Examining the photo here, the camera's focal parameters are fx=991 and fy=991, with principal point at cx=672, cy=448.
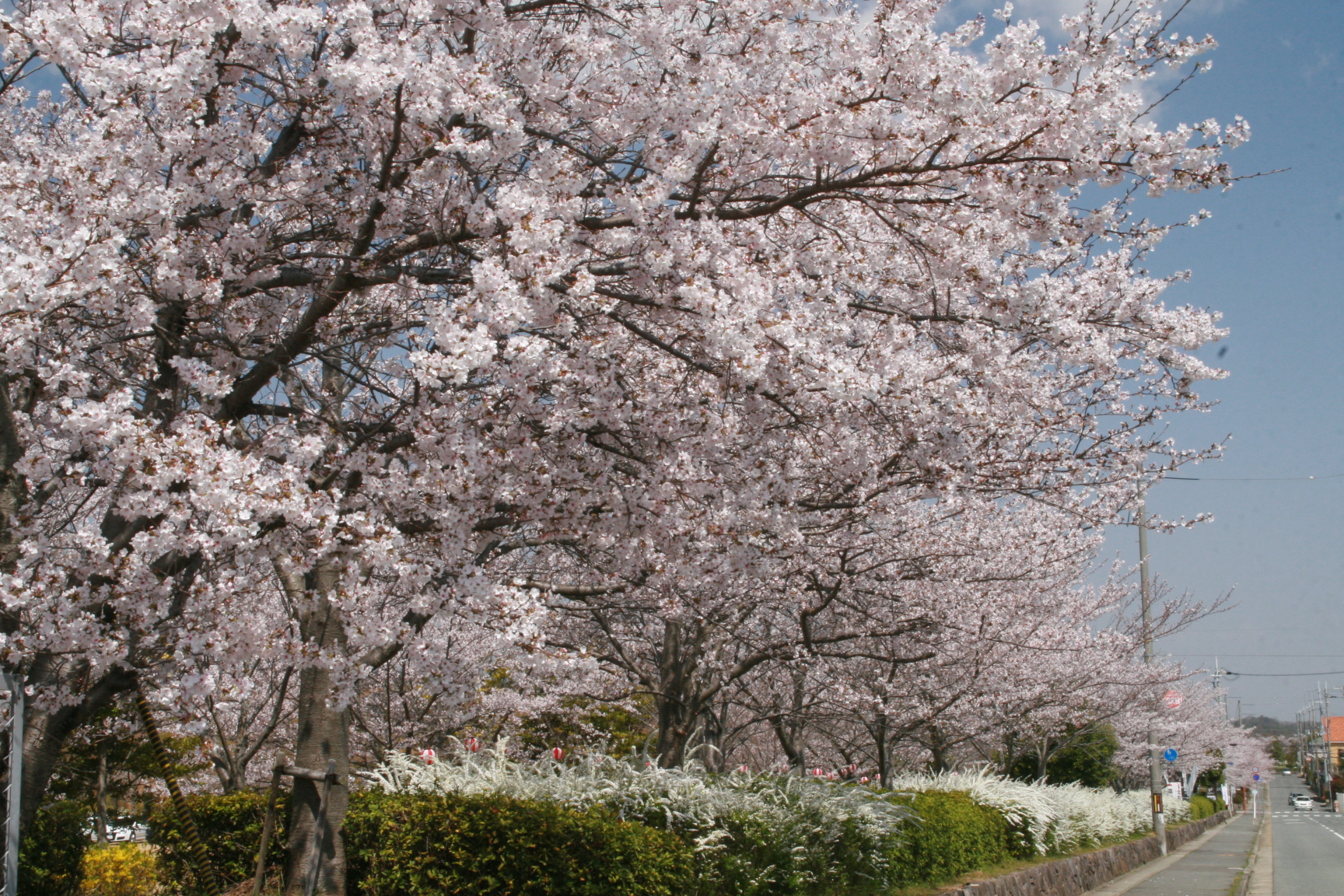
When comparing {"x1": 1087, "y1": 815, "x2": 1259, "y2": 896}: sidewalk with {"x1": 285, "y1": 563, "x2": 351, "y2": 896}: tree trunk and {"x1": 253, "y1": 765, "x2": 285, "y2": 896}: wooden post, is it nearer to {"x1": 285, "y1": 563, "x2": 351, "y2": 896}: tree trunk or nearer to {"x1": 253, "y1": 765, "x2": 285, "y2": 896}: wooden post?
{"x1": 285, "y1": 563, "x2": 351, "y2": 896}: tree trunk

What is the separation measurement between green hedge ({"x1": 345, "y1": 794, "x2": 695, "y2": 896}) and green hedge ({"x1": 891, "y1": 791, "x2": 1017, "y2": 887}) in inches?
155

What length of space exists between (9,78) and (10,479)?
2.29m

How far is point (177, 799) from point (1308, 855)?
30.2m

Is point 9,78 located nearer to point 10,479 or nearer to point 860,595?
point 10,479

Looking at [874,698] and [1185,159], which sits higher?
[1185,159]

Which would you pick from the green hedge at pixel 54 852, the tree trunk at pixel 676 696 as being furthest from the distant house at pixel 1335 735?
the green hedge at pixel 54 852

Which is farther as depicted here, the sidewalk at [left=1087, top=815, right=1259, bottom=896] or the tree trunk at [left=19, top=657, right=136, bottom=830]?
the sidewalk at [left=1087, top=815, right=1259, bottom=896]

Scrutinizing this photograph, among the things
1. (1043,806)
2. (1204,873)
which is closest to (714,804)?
(1043,806)

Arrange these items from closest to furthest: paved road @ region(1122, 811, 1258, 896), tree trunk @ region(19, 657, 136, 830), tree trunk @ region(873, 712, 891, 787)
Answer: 1. tree trunk @ region(19, 657, 136, 830)
2. tree trunk @ region(873, 712, 891, 787)
3. paved road @ region(1122, 811, 1258, 896)

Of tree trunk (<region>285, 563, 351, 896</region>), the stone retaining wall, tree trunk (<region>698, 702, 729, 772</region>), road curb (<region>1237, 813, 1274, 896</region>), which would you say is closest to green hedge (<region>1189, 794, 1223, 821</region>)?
road curb (<region>1237, 813, 1274, 896</region>)

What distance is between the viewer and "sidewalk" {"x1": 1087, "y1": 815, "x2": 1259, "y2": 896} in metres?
15.6

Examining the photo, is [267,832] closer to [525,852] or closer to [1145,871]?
[525,852]

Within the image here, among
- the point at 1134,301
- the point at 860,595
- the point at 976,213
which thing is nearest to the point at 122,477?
the point at 976,213

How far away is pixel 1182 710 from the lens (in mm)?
42500
